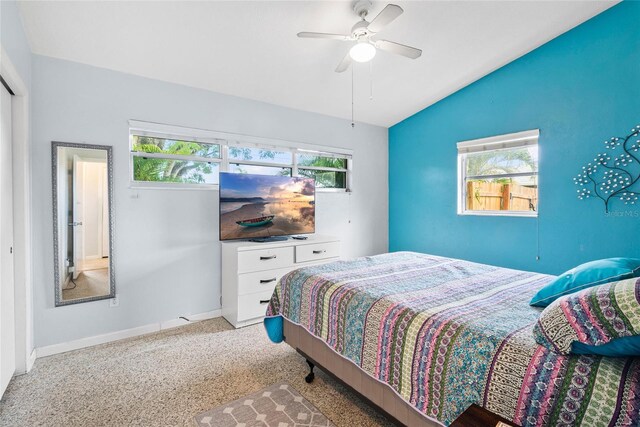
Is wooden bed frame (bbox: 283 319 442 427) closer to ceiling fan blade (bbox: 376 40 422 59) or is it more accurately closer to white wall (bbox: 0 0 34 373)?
white wall (bbox: 0 0 34 373)

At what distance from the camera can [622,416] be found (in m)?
0.89

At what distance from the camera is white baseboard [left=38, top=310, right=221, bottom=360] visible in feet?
8.42

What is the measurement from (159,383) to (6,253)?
1.34m

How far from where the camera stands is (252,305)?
3145 millimetres

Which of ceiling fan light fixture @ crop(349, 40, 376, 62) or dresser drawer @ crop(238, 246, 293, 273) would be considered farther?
dresser drawer @ crop(238, 246, 293, 273)

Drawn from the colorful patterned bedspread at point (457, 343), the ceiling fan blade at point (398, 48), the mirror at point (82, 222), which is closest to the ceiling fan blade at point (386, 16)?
the ceiling fan blade at point (398, 48)

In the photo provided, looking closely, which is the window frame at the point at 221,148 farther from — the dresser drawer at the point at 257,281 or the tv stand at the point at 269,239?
the dresser drawer at the point at 257,281

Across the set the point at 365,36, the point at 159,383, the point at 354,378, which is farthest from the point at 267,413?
the point at 365,36

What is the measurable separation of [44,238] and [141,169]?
945 mm

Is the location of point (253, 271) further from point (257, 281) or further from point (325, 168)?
point (325, 168)

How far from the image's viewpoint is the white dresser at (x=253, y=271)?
10.1ft

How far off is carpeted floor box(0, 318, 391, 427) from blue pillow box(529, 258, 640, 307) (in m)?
1.12

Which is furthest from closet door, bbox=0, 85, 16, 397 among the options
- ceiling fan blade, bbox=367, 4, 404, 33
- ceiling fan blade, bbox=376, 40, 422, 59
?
ceiling fan blade, bbox=376, 40, 422, 59

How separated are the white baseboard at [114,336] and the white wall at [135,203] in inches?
1.7
